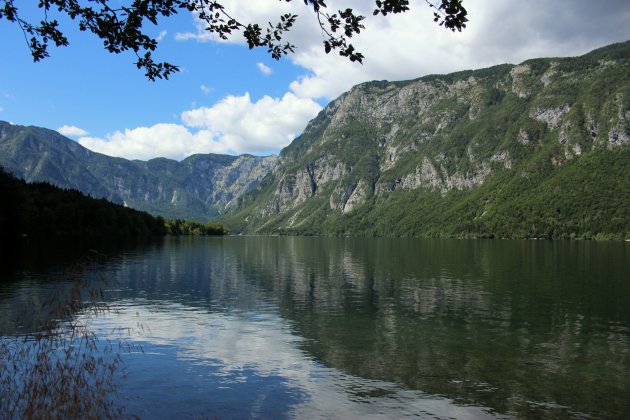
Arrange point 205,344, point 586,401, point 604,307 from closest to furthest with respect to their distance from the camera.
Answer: point 586,401 → point 205,344 → point 604,307

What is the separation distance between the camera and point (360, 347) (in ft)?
102

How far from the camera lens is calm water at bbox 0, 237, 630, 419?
21219mm

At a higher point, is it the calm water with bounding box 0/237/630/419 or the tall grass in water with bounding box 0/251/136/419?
the tall grass in water with bounding box 0/251/136/419

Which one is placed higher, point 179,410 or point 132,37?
point 132,37

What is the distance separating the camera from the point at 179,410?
65.0 feet

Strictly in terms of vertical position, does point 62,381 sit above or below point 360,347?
above

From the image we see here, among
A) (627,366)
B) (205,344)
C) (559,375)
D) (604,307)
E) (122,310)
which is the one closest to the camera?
(559,375)

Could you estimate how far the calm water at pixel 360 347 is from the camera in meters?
21.2

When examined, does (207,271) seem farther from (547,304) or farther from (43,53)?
(43,53)

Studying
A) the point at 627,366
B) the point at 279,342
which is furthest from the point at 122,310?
the point at 627,366

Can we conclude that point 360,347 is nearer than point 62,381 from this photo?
No

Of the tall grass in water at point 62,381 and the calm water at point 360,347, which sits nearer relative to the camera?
the tall grass in water at point 62,381

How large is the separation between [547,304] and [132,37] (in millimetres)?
48760

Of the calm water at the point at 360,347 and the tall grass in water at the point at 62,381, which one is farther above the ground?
the tall grass in water at the point at 62,381
